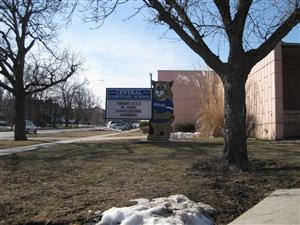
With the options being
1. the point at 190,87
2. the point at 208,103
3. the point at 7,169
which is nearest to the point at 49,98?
the point at 190,87

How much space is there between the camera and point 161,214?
24.4ft

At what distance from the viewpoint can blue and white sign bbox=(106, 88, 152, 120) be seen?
2425 centimetres

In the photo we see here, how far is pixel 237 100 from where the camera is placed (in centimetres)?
1170

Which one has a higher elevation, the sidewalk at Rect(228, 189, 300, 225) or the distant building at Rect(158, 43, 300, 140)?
the distant building at Rect(158, 43, 300, 140)

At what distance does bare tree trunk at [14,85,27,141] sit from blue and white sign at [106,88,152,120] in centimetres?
994

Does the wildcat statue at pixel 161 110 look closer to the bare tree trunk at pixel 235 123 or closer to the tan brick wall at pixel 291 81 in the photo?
the tan brick wall at pixel 291 81

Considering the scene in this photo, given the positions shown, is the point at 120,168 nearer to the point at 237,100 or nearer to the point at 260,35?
the point at 237,100

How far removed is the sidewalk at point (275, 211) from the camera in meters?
6.93

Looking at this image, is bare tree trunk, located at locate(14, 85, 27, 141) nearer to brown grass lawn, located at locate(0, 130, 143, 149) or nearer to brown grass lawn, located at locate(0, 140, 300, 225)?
brown grass lawn, located at locate(0, 130, 143, 149)

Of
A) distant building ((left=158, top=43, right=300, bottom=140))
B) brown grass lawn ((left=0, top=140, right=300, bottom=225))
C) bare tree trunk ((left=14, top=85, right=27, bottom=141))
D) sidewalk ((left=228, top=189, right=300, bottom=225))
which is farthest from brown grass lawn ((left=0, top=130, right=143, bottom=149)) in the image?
sidewalk ((left=228, top=189, right=300, bottom=225))

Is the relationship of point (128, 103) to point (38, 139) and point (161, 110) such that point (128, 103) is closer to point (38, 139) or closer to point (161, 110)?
point (161, 110)

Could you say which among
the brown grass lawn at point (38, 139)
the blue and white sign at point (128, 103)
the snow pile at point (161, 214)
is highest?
the blue and white sign at point (128, 103)

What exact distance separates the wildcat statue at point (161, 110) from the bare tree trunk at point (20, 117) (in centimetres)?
1191

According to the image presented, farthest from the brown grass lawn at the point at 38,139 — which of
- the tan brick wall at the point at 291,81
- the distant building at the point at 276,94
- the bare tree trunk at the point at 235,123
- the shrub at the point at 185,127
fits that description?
the bare tree trunk at the point at 235,123
